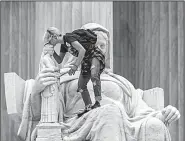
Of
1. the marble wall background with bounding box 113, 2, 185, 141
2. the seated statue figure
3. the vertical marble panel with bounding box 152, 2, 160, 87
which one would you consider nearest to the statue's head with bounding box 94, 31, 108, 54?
the seated statue figure

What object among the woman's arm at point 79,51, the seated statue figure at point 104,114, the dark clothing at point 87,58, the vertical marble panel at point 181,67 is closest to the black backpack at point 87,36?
the dark clothing at point 87,58

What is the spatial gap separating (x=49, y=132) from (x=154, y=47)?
5.00 m

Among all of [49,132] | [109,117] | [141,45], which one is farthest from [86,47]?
[141,45]

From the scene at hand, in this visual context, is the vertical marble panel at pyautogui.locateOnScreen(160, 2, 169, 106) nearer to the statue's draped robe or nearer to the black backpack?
the statue's draped robe

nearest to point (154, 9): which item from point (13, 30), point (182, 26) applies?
point (182, 26)

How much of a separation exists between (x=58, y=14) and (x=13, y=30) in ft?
7.34

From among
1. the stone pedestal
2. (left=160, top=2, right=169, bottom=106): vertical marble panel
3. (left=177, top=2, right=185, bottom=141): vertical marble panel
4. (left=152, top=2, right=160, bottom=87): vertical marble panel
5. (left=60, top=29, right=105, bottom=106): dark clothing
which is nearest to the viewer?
the stone pedestal

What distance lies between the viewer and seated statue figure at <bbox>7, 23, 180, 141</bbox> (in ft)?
39.2

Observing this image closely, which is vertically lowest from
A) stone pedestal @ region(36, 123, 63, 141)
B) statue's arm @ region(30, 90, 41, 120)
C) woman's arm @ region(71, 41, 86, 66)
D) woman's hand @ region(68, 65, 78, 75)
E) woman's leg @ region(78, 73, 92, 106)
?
stone pedestal @ region(36, 123, 63, 141)

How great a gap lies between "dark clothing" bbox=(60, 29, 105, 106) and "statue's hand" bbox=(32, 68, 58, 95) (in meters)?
0.38

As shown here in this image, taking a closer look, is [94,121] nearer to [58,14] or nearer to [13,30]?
[58,14]

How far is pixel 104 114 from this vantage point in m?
11.9

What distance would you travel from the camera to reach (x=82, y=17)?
14.4m

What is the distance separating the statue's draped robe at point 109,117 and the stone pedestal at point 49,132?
0.38ft
